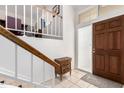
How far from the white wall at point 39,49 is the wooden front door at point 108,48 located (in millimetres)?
1096

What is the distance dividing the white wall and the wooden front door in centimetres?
110

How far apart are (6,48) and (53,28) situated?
6.18ft

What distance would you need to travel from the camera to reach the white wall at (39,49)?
249 cm

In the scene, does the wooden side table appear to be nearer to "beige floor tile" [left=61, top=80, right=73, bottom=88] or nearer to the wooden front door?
"beige floor tile" [left=61, top=80, right=73, bottom=88]

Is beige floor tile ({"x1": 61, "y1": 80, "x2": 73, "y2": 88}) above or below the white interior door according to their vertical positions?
below

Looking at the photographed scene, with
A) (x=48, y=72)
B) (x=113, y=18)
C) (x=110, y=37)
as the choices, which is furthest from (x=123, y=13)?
(x=48, y=72)

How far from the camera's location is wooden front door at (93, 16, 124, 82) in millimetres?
3320

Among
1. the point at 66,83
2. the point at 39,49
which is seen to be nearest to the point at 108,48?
the point at 66,83

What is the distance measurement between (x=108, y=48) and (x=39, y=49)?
6.83ft

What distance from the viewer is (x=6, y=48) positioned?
99.0 inches

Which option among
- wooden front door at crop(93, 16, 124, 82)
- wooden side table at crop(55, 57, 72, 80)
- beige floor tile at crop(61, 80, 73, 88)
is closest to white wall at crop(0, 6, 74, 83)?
wooden side table at crop(55, 57, 72, 80)

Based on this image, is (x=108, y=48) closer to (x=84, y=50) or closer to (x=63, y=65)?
(x=63, y=65)

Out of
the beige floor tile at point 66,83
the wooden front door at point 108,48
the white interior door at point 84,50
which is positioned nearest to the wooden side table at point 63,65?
the beige floor tile at point 66,83
